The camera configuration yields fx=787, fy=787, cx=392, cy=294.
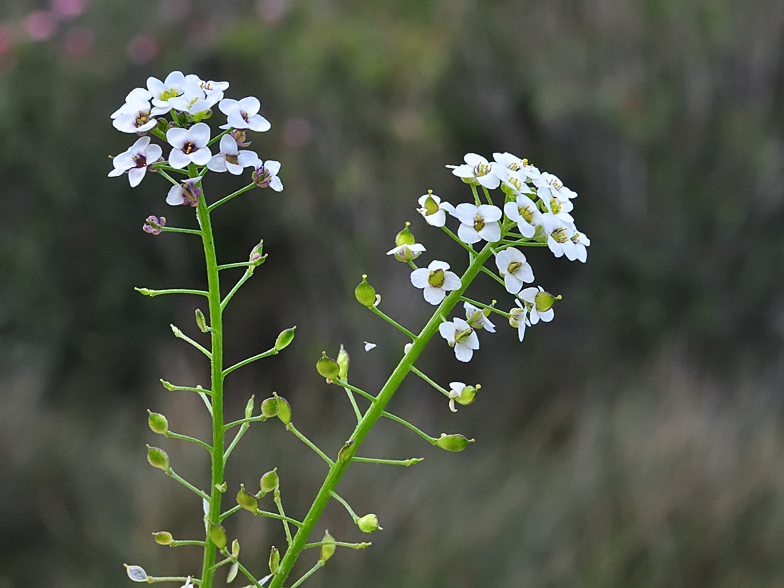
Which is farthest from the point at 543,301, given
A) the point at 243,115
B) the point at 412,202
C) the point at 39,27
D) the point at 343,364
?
the point at 39,27

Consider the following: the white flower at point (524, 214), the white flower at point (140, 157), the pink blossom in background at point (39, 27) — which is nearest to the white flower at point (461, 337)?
the white flower at point (524, 214)

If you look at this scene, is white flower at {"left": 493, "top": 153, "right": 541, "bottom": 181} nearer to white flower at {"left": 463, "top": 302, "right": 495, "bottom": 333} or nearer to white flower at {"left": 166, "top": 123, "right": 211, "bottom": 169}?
white flower at {"left": 463, "top": 302, "right": 495, "bottom": 333}

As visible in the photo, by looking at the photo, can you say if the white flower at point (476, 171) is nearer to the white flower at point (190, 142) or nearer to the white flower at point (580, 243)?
the white flower at point (580, 243)

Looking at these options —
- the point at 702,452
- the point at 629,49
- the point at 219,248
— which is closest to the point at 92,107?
the point at 219,248

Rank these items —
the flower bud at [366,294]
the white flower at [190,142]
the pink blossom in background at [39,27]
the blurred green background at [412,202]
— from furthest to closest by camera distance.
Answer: the pink blossom in background at [39,27] < the blurred green background at [412,202] < the flower bud at [366,294] < the white flower at [190,142]

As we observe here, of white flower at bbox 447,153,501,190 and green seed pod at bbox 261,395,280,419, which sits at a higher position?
white flower at bbox 447,153,501,190

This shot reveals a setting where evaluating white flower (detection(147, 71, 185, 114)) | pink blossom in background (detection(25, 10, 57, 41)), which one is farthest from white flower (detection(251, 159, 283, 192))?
pink blossom in background (detection(25, 10, 57, 41))

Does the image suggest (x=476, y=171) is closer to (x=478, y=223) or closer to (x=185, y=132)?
(x=478, y=223)
